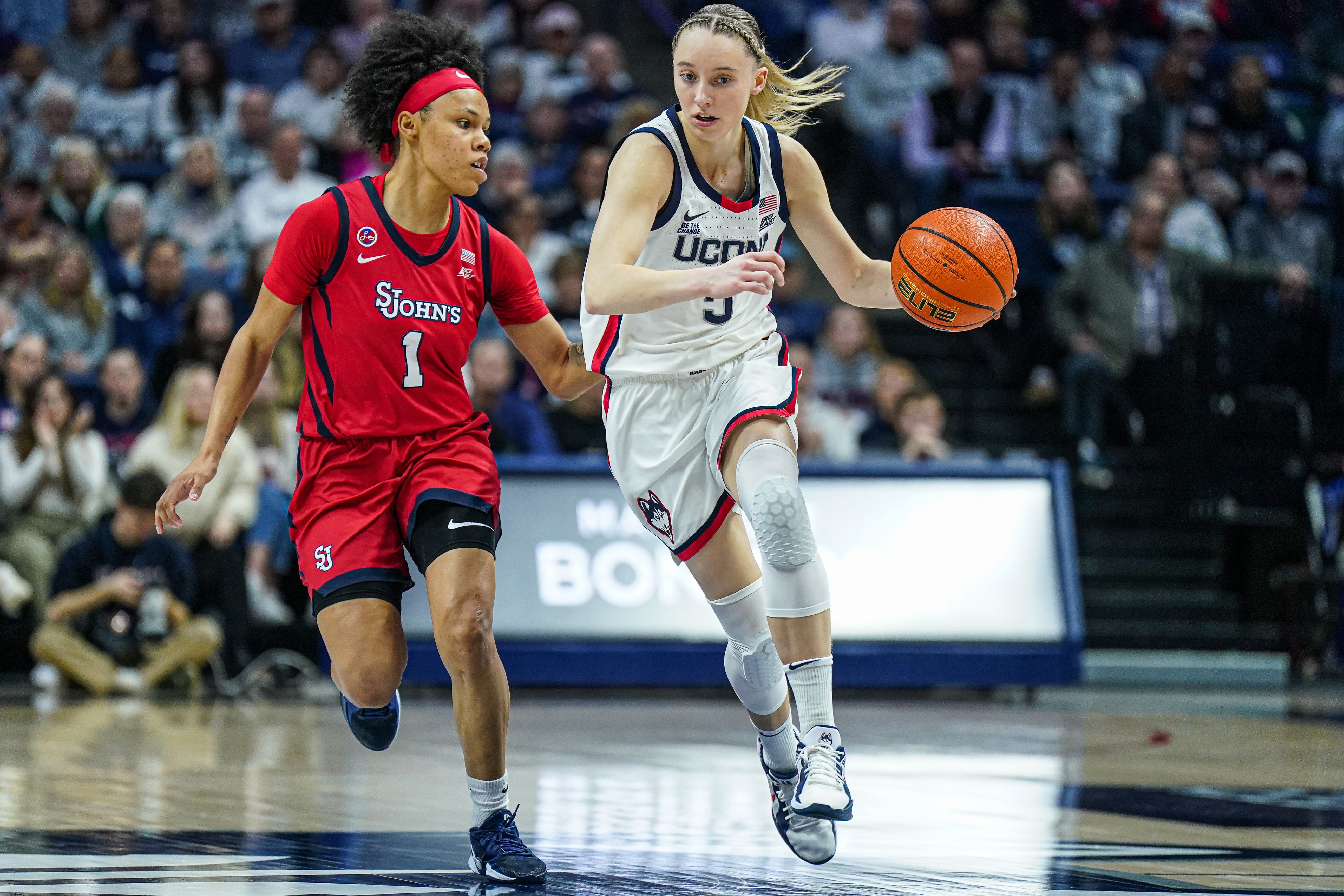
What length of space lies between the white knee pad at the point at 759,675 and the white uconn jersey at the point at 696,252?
0.78 m

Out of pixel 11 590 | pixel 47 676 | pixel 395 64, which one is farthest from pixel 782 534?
pixel 11 590

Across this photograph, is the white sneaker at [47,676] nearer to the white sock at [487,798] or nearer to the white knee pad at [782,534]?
the white sock at [487,798]

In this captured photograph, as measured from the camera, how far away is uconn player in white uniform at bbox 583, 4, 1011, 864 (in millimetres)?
4320

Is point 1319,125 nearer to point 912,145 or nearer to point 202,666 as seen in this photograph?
point 912,145

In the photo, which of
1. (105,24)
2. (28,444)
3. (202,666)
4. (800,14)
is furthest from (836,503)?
(105,24)

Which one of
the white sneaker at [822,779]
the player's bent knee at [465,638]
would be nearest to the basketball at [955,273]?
the white sneaker at [822,779]

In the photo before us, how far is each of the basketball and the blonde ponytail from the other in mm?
464

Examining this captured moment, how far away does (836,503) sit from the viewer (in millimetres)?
9883

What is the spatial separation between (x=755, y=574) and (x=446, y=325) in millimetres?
1088

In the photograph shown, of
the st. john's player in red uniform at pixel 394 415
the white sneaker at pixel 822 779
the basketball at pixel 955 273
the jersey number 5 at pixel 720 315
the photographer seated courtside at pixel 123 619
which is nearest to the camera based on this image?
the white sneaker at pixel 822 779

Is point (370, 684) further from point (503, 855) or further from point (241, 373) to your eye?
point (241, 373)

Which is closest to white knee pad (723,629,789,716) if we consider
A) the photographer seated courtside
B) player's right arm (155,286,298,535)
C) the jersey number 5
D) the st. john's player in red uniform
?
the st. john's player in red uniform

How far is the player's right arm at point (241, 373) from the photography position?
4.40m

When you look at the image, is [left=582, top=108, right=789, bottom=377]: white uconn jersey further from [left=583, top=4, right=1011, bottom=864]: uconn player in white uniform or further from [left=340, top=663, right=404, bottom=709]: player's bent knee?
[left=340, top=663, right=404, bottom=709]: player's bent knee
